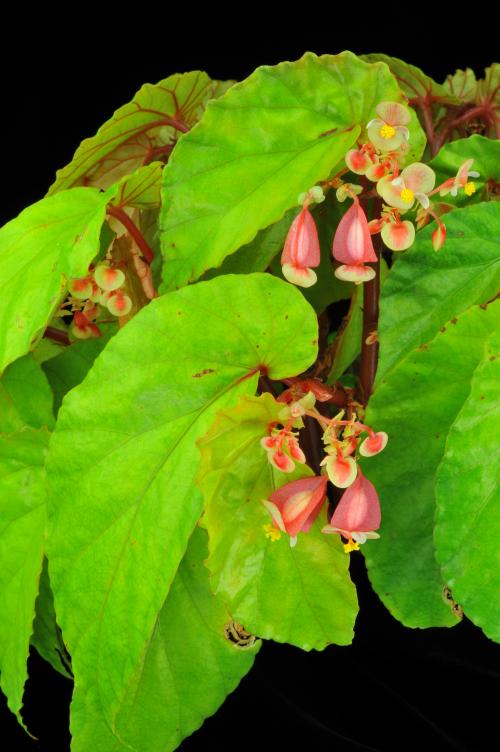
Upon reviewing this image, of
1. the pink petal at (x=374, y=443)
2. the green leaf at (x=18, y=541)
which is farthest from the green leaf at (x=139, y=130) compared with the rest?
the pink petal at (x=374, y=443)

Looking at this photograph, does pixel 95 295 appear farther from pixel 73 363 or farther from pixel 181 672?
pixel 181 672

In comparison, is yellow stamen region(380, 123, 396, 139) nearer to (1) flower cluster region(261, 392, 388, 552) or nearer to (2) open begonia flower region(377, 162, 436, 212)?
(2) open begonia flower region(377, 162, 436, 212)

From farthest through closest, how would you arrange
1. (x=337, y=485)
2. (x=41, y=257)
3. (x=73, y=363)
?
(x=73, y=363)
(x=41, y=257)
(x=337, y=485)

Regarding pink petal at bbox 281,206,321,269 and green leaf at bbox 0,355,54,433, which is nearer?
pink petal at bbox 281,206,321,269

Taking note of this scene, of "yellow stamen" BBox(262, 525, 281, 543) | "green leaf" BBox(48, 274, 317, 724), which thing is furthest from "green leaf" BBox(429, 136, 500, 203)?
"yellow stamen" BBox(262, 525, 281, 543)

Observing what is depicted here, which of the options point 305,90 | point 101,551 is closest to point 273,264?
point 305,90

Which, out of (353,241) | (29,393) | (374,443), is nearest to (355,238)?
(353,241)

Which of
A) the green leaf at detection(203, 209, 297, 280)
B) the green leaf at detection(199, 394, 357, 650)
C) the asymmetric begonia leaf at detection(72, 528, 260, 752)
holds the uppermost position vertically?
the green leaf at detection(203, 209, 297, 280)
